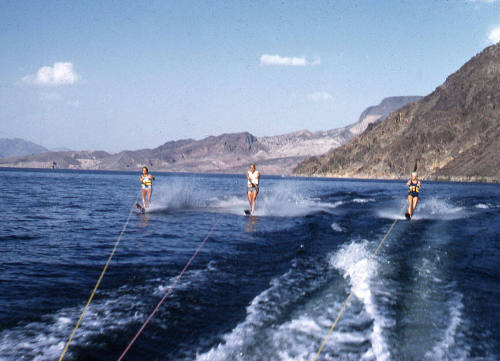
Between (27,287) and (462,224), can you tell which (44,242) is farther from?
(462,224)

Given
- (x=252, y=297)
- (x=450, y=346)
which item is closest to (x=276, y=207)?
(x=252, y=297)

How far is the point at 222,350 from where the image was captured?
470 centimetres

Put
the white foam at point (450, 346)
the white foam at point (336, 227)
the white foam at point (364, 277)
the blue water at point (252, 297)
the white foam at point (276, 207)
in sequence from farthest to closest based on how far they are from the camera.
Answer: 1. the white foam at point (276, 207)
2. the white foam at point (336, 227)
3. the white foam at point (364, 277)
4. the blue water at point (252, 297)
5. the white foam at point (450, 346)

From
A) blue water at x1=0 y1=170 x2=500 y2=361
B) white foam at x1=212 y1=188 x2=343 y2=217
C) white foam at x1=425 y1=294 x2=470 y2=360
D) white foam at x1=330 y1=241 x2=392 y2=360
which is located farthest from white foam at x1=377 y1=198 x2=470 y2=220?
white foam at x1=425 y1=294 x2=470 y2=360

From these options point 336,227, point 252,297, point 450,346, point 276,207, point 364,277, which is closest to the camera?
point 450,346

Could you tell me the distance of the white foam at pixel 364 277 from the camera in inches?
193

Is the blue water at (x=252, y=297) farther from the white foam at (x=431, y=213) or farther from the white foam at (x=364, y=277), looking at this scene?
the white foam at (x=431, y=213)

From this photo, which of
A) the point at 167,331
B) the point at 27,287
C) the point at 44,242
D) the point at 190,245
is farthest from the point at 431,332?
the point at 44,242

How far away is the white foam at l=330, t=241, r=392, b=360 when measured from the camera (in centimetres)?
489

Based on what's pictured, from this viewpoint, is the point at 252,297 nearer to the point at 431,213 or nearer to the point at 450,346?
the point at 450,346

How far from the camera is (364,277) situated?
25.5 feet

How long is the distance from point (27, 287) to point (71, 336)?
2.67m

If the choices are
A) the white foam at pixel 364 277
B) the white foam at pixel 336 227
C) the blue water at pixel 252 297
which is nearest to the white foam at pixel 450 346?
the blue water at pixel 252 297

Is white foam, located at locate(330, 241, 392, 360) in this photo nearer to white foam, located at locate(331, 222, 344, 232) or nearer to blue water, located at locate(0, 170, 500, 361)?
blue water, located at locate(0, 170, 500, 361)
